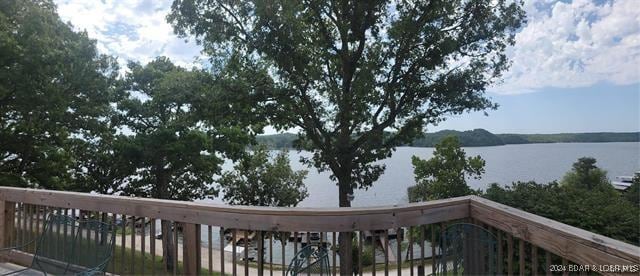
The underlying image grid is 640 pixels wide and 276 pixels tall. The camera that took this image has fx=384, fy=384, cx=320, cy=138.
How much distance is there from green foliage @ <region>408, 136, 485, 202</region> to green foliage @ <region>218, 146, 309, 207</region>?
29.4 ft

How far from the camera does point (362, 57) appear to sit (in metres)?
10.4

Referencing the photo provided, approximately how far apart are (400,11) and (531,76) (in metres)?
7.44

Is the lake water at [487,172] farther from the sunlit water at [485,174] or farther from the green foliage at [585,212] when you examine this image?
the green foliage at [585,212]

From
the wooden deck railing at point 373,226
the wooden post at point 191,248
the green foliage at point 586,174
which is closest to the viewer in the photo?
the wooden deck railing at point 373,226

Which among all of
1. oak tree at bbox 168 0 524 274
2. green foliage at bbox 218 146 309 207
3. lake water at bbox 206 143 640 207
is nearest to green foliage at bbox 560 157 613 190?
lake water at bbox 206 143 640 207

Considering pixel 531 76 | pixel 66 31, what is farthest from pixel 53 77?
pixel 531 76

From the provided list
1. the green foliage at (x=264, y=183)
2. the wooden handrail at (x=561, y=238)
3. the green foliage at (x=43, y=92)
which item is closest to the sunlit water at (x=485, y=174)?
the green foliage at (x=264, y=183)

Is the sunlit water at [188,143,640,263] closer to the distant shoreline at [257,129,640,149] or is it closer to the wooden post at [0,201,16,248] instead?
the distant shoreline at [257,129,640,149]

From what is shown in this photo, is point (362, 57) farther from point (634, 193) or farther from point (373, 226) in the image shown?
point (634, 193)

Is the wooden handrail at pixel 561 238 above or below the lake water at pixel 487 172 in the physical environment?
above

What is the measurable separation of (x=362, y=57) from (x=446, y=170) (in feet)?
36.5

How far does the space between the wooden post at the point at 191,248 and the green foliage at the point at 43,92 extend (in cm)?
1062

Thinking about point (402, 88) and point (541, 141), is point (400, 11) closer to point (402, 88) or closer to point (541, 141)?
point (402, 88)

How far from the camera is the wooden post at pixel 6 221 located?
378cm
